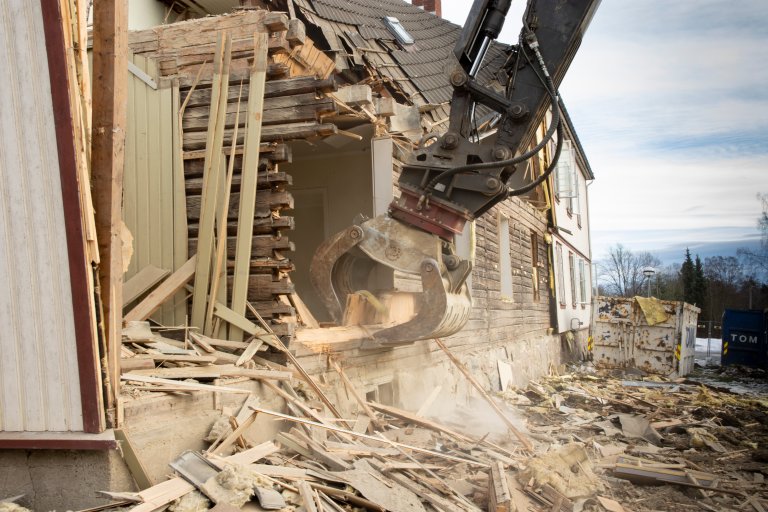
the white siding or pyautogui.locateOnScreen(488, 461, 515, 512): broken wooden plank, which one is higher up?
the white siding

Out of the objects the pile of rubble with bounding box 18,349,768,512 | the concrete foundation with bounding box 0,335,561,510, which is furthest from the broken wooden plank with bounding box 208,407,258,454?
the concrete foundation with bounding box 0,335,561,510

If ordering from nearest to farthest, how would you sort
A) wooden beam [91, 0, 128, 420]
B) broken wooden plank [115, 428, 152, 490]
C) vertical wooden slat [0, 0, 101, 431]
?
vertical wooden slat [0, 0, 101, 431]
wooden beam [91, 0, 128, 420]
broken wooden plank [115, 428, 152, 490]

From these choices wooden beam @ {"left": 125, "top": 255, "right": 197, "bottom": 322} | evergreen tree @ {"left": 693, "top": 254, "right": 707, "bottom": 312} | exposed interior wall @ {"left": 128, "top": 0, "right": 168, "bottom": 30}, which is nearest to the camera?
wooden beam @ {"left": 125, "top": 255, "right": 197, "bottom": 322}

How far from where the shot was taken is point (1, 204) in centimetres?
382

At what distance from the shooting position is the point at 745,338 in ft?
74.3

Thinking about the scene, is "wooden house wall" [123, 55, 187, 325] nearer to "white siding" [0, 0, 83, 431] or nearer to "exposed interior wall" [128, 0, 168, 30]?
"exposed interior wall" [128, 0, 168, 30]

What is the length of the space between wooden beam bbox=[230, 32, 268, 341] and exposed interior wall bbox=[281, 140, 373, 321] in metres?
3.85

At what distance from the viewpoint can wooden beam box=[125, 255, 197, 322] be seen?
5.91 meters

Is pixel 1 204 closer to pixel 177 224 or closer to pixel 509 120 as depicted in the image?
pixel 177 224

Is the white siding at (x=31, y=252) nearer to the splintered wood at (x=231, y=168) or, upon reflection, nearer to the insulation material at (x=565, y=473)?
the splintered wood at (x=231, y=168)

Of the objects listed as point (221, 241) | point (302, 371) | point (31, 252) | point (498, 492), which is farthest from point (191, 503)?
point (221, 241)

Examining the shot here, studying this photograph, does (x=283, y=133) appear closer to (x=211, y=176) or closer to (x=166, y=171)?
(x=211, y=176)

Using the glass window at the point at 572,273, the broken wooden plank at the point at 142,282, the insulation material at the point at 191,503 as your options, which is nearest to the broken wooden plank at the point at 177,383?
the insulation material at the point at 191,503

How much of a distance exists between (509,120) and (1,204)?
4.33 metres
